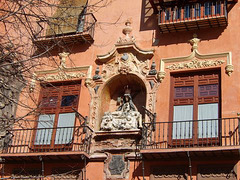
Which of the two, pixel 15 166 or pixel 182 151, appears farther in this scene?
pixel 15 166

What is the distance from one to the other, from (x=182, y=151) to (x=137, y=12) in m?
5.78

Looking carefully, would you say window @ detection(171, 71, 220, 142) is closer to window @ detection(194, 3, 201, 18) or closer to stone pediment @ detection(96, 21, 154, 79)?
stone pediment @ detection(96, 21, 154, 79)

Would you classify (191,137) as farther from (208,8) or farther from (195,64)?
(208,8)

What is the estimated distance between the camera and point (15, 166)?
15.1m

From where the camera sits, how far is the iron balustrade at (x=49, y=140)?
14752 mm

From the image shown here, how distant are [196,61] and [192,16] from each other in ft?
4.72

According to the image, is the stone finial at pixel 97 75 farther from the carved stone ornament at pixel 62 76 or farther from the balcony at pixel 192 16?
the balcony at pixel 192 16

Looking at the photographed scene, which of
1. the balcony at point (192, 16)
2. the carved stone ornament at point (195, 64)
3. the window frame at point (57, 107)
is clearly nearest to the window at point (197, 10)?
the balcony at point (192, 16)

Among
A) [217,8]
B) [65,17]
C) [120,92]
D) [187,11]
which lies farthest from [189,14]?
[65,17]

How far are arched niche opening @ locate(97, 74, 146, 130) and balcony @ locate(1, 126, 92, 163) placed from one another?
107 cm

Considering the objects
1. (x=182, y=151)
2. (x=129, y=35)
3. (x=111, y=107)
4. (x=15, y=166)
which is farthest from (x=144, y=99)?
(x=15, y=166)

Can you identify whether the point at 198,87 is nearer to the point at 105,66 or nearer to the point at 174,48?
the point at 174,48

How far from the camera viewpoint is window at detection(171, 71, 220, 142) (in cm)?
1374

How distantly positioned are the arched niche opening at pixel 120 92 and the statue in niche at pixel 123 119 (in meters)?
0.47
